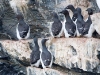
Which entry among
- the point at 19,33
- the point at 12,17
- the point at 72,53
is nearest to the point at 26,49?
the point at 19,33

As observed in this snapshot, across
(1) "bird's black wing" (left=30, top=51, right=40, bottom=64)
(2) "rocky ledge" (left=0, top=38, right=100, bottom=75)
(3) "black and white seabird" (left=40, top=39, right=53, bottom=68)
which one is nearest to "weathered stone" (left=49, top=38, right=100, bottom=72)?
(2) "rocky ledge" (left=0, top=38, right=100, bottom=75)

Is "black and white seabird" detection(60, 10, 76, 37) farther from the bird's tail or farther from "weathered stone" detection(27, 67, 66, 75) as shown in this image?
the bird's tail

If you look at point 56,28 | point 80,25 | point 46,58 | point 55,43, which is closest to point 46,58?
point 46,58

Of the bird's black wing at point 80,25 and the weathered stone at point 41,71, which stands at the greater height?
the bird's black wing at point 80,25

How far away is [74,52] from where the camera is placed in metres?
12.3

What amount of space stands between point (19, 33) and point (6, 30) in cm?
238

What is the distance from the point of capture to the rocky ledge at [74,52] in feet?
38.7

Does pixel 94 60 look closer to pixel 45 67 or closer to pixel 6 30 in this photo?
pixel 45 67

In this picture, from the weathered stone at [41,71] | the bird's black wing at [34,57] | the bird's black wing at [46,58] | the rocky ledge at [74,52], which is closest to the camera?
the rocky ledge at [74,52]

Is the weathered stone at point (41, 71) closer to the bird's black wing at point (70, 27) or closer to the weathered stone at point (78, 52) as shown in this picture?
the weathered stone at point (78, 52)

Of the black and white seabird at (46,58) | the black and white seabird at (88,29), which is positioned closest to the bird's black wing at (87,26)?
the black and white seabird at (88,29)

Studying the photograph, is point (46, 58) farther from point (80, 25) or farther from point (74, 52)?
point (80, 25)

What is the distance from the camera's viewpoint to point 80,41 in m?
12.1

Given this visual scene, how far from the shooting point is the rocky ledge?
1178cm
